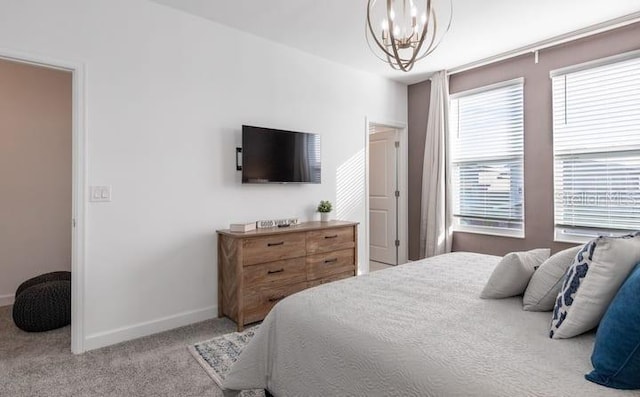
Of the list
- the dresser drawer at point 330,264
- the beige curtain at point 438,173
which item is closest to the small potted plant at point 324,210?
the dresser drawer at point 330,264

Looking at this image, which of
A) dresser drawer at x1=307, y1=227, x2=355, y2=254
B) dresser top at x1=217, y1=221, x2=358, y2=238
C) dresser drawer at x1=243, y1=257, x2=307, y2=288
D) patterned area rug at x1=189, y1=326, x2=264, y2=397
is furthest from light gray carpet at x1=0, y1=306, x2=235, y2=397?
dresser drawer at x1=307, y1=227, x2=355, y2=254

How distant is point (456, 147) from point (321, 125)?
71.4 inches

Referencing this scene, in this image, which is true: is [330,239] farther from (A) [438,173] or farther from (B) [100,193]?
(B) [100,193]

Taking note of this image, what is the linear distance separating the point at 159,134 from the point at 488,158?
3.57 meters

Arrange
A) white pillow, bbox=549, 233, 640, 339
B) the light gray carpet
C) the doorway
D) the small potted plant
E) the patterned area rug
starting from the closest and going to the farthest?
white pillow, bbox=549, 233, 640, 339 < the light gray carpet < the patterned area rug < the small potted plant < the doorway

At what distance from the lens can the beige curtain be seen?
4332 mm

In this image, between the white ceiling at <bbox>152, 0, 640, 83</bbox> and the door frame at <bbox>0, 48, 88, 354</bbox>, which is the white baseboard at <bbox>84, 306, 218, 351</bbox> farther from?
the white ceiling at <bbox>152, 0, 640, 83</bbox>

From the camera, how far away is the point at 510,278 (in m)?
1.62

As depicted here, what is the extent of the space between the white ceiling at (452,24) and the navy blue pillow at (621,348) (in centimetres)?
262

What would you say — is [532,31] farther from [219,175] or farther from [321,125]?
[219,175]

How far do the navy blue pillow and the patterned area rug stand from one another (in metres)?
1.61

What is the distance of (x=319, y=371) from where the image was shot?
1332mm

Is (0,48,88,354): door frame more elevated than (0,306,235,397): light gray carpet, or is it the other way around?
(0,48,88,354): door frame

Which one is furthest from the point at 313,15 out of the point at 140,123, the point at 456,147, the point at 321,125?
the point at 456,147
